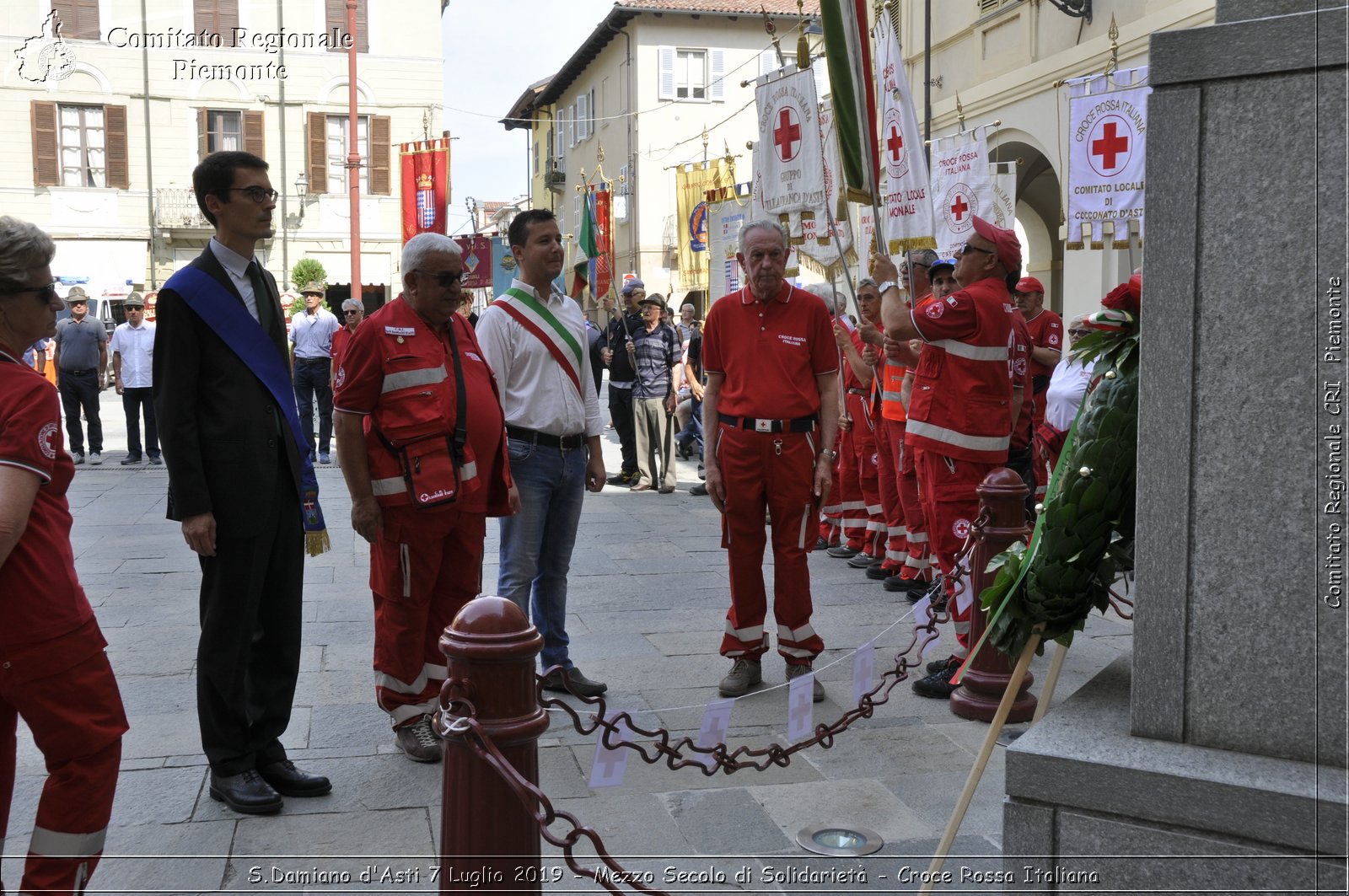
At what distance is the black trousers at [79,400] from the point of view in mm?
15391

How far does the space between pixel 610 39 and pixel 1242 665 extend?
136 feet

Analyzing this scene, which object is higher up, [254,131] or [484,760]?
[254,131]

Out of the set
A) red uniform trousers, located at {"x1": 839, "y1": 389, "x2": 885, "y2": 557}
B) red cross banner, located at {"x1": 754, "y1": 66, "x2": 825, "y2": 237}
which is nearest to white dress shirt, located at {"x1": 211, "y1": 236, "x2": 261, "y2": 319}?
red uniform trousers, located at {"x1": 839, "y1": 389, "x2": 885, "y2": 557}

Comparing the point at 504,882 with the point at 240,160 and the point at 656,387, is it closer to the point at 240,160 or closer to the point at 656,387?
the point at 240,160

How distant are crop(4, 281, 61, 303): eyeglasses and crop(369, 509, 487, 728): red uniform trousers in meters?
1.76

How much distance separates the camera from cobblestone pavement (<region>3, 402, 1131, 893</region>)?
3605mm

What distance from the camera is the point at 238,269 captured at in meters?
4.20

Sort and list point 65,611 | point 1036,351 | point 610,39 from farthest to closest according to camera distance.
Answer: point 610,39 < point 1036,351 < point 65,611

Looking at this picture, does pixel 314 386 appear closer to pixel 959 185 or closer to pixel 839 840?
pixel 959 185

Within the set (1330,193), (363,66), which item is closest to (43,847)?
(1330,193)

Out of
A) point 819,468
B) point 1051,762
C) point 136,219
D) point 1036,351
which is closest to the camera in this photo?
point 1051,762

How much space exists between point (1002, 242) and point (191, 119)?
1464 inches

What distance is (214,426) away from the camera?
4055 mm

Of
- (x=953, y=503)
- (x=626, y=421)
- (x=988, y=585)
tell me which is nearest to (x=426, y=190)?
(x=626, y=421)
